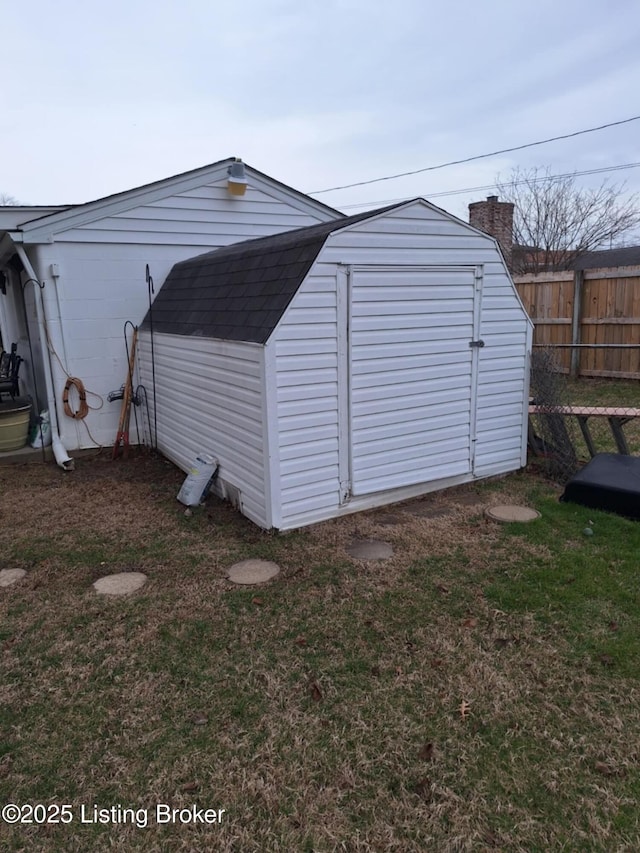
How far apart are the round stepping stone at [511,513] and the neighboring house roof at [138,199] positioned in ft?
16.8

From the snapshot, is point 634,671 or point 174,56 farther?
point 174,56

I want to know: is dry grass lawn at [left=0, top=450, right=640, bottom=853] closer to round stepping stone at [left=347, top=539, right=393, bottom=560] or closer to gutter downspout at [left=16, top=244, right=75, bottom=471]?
round stepping stone at [left=347, top=539, right=393, bottom=560]

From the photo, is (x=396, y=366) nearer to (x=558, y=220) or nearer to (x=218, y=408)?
(x=218, y=408)

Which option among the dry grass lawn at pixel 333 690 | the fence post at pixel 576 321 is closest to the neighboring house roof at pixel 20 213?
the dry grass lawn at pixel 333 690

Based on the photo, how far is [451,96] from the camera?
12875 mm

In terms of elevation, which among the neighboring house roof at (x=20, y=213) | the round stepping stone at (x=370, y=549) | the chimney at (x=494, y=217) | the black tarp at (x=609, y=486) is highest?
the chimney at (x=494, y=217)

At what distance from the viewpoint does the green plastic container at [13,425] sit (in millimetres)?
6695

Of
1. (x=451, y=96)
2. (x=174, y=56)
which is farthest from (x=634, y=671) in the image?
(x=451, y=96)

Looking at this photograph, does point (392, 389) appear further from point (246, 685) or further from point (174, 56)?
point (174, 56)

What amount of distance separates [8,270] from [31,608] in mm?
7393

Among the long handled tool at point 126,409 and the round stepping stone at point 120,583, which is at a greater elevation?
the long handled tool at point 126,409

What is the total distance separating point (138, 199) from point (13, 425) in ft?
10.2

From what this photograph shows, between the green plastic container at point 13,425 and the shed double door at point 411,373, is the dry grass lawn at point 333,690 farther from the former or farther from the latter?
the green plastic container at point 13,425

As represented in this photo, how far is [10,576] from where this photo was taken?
378cm
